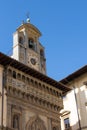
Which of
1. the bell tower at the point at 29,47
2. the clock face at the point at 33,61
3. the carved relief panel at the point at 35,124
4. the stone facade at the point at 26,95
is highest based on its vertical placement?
the bell tower at the point at 29,47

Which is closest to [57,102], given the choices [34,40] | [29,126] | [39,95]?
[39,95]

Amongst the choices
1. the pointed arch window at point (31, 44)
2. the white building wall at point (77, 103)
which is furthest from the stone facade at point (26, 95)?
the white building wall at point (77, 103)

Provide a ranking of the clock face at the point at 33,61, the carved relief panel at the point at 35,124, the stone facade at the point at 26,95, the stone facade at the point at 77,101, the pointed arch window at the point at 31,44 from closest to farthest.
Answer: the stone facade at the point at 26,95 → the carved relief panel at the point at 35,124 → the stone facade at the point at 77,101 → the clock face at the point at 33,61 → the pointed arch window at the point at 31,44

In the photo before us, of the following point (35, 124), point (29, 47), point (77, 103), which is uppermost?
point (29, 47)

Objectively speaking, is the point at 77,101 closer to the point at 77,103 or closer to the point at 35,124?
the point at 77,103

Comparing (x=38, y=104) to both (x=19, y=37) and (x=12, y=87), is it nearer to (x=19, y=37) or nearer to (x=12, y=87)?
(x=12, y=87)

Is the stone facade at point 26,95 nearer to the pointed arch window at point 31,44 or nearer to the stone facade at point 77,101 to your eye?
the pointed arch window at point 31,44

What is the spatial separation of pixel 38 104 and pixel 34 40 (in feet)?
28.6

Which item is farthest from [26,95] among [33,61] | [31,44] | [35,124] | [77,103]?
[31,44]

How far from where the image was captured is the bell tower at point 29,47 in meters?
28.6

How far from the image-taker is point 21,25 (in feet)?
102

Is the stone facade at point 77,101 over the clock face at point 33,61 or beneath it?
beneath

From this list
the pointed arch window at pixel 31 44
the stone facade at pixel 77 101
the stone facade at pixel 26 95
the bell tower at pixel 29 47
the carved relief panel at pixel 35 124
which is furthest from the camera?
the pointed arch window at pixel 31 44

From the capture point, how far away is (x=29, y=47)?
3042cm
